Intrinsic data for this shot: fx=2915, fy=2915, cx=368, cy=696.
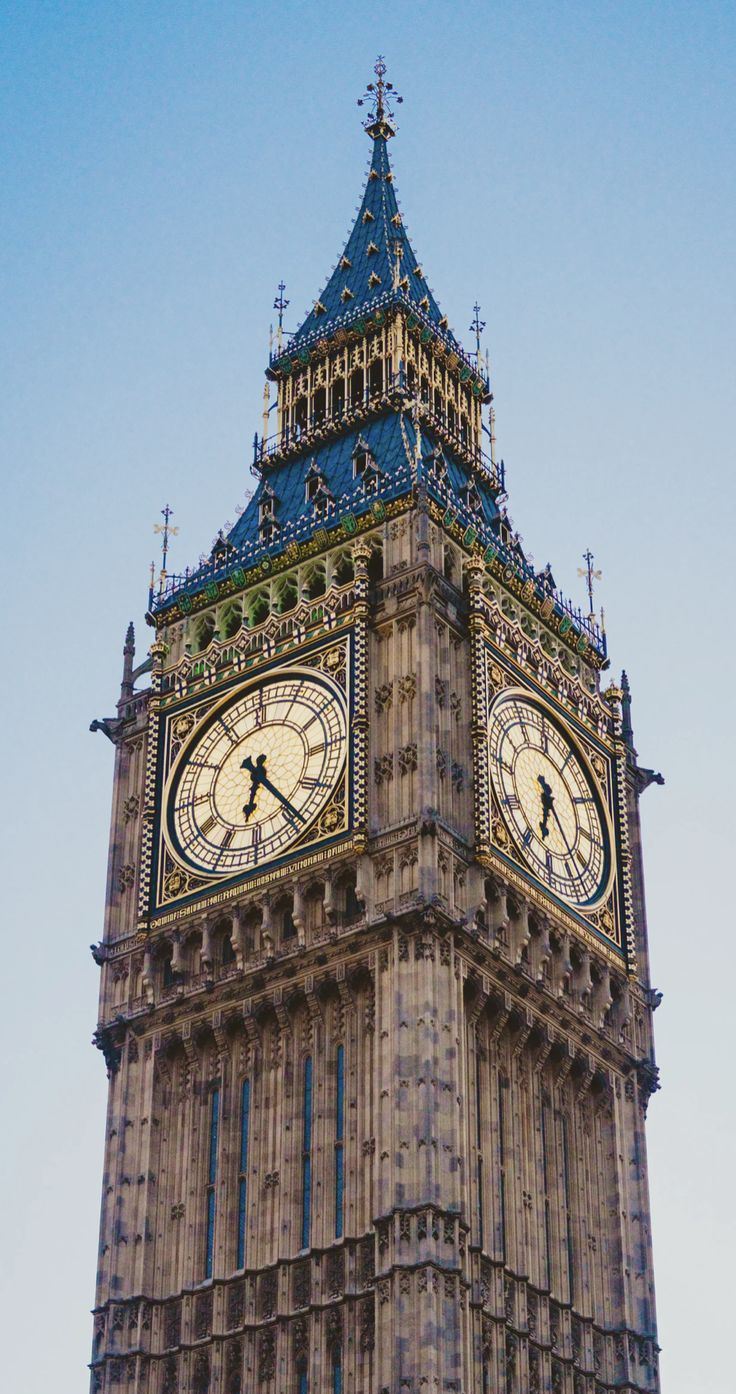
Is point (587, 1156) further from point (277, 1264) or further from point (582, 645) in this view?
point (582, 645)

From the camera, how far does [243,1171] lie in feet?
178

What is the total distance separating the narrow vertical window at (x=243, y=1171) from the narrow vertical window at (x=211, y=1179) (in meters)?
0.53

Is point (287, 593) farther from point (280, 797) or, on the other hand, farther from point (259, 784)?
point (280, 797)

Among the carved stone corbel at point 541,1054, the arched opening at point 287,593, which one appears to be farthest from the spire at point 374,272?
the carved stone corbel at point 541,1054

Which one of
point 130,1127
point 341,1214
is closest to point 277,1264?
point 341,1214

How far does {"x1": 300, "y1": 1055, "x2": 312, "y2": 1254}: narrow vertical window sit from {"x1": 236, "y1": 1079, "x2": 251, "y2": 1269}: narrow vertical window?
1320mm

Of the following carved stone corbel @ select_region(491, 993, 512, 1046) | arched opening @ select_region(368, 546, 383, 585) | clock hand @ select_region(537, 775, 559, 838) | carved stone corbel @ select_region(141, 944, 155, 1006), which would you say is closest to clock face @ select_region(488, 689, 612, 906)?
clock hand @ select_region(537, 775, 559, 838)

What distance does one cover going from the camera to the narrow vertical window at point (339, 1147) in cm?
5216

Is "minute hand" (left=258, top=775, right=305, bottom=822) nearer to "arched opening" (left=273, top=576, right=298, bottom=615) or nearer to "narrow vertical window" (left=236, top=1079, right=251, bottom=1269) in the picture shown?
"arched opening" (left=273, top=576, right=298, bottom=615)

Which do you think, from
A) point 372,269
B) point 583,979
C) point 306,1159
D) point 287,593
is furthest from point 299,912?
point 372,269

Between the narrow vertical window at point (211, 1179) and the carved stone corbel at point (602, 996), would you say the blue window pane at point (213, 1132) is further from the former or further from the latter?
the carved stone corbel at point (602, 996)

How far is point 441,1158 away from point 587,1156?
21.5ft

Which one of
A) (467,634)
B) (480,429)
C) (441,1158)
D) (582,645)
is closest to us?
(441,1158)

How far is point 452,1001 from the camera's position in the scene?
53281 mm
